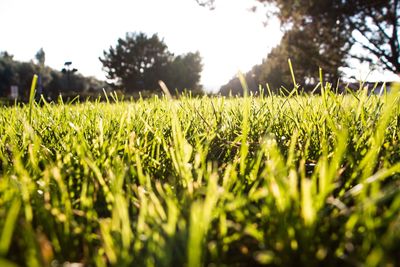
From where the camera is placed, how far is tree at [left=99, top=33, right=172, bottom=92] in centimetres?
5544

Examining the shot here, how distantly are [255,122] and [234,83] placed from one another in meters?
40.3

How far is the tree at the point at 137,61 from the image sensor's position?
55438 millimetres

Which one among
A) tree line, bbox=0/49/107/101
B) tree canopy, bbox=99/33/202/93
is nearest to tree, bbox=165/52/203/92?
tree canopy, bbox=99/33/202/93

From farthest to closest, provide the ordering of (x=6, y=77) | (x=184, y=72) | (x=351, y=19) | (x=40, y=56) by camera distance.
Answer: (x=40, y=56), (x=6, y=77), (x=184, y=72), (x=351, y=19)

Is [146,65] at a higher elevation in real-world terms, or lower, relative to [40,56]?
lower

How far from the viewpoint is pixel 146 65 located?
185 feet

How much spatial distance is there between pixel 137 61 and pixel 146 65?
1.66m

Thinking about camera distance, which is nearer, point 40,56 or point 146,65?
point 146,65

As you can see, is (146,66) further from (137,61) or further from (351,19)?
(351,19)

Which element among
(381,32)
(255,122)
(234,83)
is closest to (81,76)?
(234,83)

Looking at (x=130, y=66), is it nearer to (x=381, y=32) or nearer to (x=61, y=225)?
(x=381, y=32)

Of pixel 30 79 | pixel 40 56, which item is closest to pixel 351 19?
pixel 30 79

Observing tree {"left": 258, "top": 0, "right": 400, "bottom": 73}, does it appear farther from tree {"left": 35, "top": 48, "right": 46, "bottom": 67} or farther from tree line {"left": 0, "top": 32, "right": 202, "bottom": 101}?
tree {"left": 35, "top": 48, "right": 46, "bottom": 67}

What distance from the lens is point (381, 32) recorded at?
2078cm
